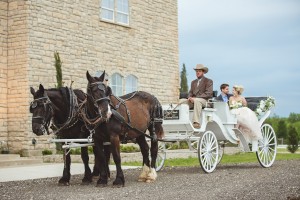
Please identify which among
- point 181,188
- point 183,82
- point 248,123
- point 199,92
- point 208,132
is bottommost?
point 181,188

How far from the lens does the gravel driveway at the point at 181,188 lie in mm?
7805

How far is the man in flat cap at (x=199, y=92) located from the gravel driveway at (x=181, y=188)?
145 centimetres

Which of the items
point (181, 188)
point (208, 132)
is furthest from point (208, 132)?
point (181, 188)

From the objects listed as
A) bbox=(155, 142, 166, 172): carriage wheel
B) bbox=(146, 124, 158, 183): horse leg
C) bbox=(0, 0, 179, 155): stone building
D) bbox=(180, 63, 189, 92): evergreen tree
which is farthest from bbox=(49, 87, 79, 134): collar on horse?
bbox=(180, 63, 189, 92): evergreen tree

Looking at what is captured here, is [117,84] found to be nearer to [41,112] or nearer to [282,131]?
[41,112]

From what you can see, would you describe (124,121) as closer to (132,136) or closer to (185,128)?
(132,136)

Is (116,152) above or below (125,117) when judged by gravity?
below

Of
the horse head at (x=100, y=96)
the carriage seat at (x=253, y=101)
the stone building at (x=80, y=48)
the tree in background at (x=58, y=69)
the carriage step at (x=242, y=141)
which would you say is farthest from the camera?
the stone building at (x=80, y=48)

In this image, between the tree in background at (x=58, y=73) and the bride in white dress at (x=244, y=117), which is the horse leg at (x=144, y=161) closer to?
the bride in white dress at (x=244, y=117)

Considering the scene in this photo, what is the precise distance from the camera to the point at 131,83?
20906 millimetres

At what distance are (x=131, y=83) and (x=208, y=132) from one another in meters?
9.93

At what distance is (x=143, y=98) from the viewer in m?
Result: 10.3

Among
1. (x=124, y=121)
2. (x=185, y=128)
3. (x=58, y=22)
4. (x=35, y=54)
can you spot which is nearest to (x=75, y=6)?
(x=58, y=22)

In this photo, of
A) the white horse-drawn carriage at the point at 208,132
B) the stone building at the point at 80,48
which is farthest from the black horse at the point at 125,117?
the stone building at the point at 80,48
